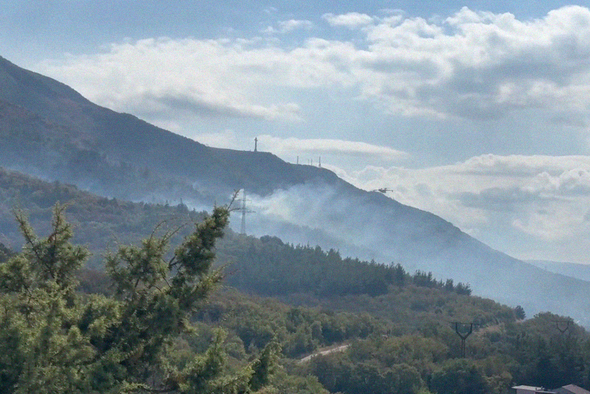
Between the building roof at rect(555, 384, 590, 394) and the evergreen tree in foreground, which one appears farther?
the building roof at rect(555, 384, 590, 394)

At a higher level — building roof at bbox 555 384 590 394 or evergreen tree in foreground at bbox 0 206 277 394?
evergreen tree in foreground at bbox 0 206 277 394

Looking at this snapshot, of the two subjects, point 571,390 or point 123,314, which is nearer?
point 123,314

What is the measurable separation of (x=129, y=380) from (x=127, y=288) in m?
2.07

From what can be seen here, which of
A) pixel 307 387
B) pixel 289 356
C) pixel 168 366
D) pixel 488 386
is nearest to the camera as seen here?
pixel 168 366

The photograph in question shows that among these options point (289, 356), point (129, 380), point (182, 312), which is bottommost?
point (289, 356)

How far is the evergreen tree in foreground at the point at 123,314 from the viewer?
15344 mm

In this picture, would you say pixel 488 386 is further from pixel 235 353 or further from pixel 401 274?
pixel 401 274

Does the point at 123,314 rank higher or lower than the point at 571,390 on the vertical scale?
higher

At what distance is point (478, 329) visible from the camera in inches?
5472

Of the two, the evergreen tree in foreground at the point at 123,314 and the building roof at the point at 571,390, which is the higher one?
the evergreen tree in foreground at the point at 123,314

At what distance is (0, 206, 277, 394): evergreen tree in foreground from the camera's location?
604 inches

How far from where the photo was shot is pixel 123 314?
1783 centimetres

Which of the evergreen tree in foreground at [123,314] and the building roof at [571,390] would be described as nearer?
the evergreen tree in foreground at [123,314]

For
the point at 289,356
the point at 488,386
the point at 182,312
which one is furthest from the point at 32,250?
the point at 289,356
